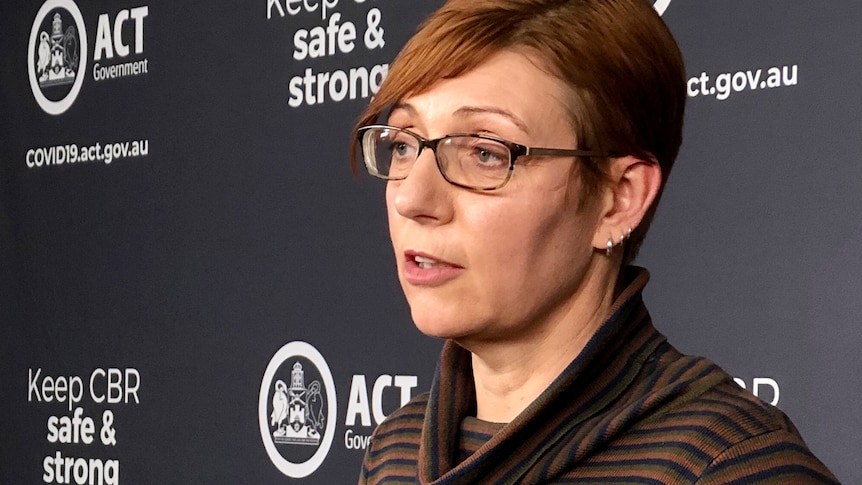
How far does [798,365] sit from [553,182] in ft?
3.33

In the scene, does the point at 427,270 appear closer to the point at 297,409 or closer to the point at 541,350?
the point at 541,350

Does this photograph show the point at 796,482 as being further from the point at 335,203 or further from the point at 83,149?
the point at 83,149

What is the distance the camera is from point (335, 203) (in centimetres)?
256

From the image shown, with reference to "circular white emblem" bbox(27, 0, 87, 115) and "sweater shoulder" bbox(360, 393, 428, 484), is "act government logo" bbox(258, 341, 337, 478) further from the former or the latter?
"sweater shoulder" bbox(360, 393, 428, 484)

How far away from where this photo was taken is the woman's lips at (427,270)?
3.44ft

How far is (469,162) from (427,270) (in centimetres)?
10

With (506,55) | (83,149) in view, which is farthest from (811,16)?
(83,149)

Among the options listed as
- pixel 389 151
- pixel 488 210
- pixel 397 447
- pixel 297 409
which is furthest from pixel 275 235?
pixel 488 210

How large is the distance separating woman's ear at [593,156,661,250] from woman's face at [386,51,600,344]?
0.05 m

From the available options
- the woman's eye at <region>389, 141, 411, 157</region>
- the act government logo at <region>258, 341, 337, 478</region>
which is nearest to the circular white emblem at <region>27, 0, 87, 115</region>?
the act government logo at <region>258, 341, 337, 478</region>

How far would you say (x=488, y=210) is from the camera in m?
1.04

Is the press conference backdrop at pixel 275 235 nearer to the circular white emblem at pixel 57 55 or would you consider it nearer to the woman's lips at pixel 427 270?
the circular white emblem at pixel 57 55

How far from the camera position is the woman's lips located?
3.44 feet

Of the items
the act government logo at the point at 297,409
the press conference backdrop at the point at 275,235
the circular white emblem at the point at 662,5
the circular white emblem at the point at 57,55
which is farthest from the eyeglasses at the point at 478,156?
the circular white emblem at the point at 57,55
